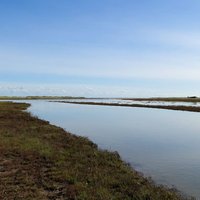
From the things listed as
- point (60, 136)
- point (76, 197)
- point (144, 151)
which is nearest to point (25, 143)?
point (60, 136)

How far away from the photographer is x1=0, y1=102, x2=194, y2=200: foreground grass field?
39.0 ft

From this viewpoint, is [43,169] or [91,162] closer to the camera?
[43,169]

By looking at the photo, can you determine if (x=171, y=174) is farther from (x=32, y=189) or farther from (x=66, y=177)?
(x=32, y=189)

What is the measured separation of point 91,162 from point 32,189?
211 inches

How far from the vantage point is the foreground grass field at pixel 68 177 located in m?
11.9

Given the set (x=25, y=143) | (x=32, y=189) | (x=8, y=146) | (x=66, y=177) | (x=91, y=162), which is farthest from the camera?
(x=25, y=143)

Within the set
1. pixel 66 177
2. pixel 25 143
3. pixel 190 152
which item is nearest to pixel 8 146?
pixel 25 143

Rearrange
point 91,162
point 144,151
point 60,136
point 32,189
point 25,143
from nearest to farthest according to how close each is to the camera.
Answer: point 32,189, point 91,162, point 25,143, point 144,151, point 60,136

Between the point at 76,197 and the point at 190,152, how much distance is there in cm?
1434

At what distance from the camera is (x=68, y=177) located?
14023mm

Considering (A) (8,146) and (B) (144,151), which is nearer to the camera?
(A) (8,146)

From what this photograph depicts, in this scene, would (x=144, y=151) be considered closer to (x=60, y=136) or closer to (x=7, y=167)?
(x=60, y=136)

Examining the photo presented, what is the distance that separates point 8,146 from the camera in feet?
69.2

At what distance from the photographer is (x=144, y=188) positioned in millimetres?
12852
